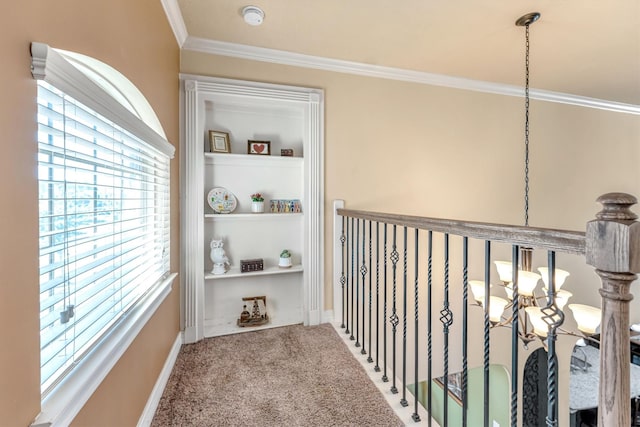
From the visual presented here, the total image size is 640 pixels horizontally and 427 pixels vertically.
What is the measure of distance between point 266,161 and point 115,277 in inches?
62.4

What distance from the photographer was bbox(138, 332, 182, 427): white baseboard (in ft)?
4.80

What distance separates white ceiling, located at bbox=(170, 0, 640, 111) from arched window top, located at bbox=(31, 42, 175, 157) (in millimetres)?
821

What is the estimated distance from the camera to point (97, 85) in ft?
3.23

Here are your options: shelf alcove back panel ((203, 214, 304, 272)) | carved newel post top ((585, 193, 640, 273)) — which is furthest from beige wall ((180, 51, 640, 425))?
carved newel post top ((585, 193, 640, 273))

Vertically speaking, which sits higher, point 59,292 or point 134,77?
point 134,77

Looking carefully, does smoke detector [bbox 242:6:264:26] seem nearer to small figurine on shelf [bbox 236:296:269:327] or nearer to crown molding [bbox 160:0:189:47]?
crown molding [bbox 160:0:189:47]

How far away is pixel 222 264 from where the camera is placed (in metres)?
2.45

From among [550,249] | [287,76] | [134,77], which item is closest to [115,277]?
[134,77]

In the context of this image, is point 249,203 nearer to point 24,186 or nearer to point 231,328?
Result: point 231,328

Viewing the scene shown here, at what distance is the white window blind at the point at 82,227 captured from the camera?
806 mm

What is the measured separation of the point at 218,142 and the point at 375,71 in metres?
1.57

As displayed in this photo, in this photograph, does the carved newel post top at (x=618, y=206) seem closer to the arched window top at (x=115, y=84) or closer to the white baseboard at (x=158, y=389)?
the arched window top at (x=115, y=84)

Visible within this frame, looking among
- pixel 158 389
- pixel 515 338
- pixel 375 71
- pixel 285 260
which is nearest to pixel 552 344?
pixel 515 338

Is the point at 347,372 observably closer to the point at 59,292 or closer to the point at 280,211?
the point at 280,211
